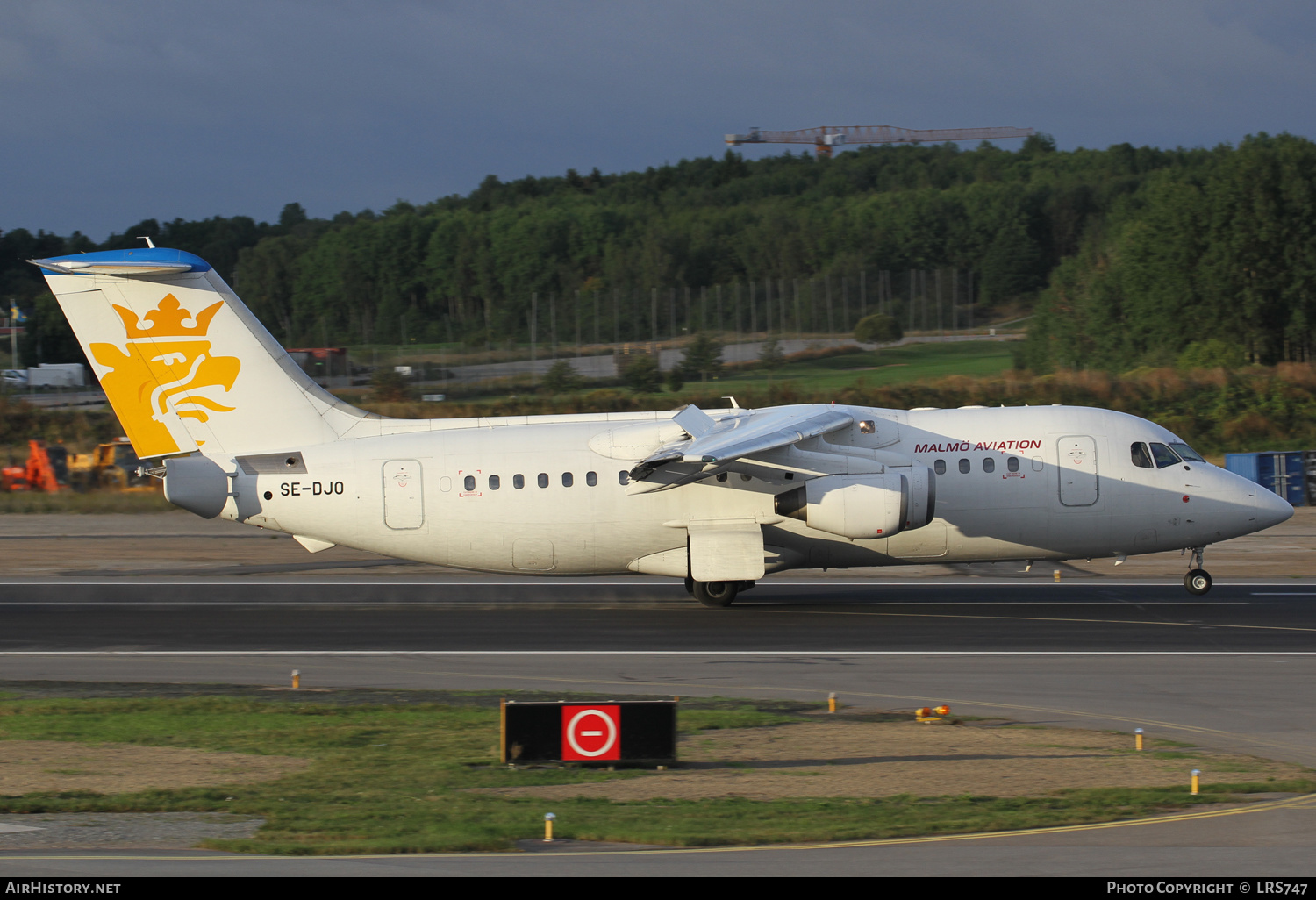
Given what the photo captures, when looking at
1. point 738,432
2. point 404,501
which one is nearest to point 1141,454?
point 738,432

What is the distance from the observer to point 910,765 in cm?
1232

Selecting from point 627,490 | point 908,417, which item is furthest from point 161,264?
point 908,417

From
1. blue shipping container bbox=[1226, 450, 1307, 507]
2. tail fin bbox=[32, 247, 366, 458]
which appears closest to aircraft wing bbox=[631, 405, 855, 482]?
tail fin bbox=[32, 247, 366, 458]

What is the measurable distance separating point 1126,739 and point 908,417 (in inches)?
412

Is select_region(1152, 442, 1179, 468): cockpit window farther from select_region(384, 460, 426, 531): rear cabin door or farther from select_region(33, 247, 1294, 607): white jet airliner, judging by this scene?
select_region(384, 460, 426, 531): rear cabin door

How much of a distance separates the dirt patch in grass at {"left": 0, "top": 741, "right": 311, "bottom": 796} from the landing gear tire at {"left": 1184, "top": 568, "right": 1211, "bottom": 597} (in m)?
17.0

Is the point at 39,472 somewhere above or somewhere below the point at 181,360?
below

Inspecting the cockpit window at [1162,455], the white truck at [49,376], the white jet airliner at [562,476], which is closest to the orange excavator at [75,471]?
the white truck at [49,376]

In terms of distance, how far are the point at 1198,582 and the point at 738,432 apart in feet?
30.9

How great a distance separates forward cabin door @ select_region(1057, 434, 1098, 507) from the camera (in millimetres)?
22375

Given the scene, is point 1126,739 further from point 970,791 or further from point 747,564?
point 747,564

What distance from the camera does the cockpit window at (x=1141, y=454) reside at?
2269 cm

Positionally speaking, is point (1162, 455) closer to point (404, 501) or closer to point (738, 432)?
point (738, 432)

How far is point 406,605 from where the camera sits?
78.6 feet
